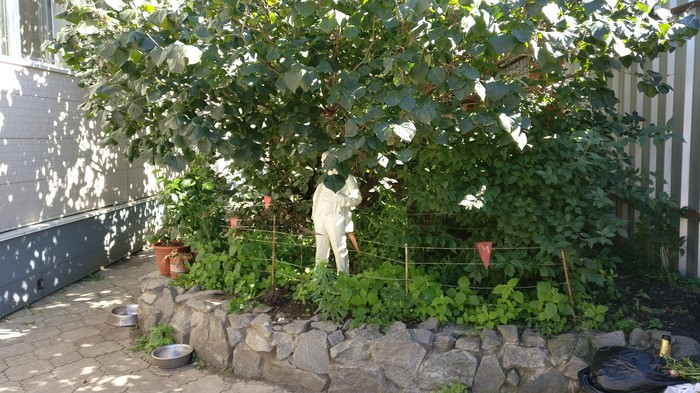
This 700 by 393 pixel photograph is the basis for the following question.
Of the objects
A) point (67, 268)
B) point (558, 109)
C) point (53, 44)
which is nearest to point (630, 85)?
point (558, 109)

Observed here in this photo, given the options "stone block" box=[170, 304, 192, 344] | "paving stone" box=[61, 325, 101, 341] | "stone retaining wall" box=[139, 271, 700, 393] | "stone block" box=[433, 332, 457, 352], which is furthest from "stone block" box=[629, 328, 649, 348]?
"paving stone" box=[61, 325, 101, 341]

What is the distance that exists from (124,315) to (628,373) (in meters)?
4.58

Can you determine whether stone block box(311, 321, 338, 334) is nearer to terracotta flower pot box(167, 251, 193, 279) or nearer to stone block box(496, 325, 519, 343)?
stone block box(496, 325, 519, 343)

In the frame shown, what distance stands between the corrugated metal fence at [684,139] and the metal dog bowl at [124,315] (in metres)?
4.85

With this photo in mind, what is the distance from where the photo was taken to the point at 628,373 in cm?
355

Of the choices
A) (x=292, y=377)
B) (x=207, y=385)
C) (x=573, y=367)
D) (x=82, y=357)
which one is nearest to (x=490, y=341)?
(x=573, y=367)

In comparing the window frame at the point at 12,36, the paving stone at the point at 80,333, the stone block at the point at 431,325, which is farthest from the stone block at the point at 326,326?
the window frame at the point at 12,36

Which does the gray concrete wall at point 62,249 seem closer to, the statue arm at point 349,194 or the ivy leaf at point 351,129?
the statue arm at point 349,194

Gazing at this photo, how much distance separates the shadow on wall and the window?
0.20m

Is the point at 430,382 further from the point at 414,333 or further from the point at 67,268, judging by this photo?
the point at 67,268

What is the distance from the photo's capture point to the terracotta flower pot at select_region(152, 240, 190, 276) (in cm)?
639

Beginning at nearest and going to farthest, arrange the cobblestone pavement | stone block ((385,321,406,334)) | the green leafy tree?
the green leafy tree
stone block ((385,321,406,334))
the cobblestone pavement

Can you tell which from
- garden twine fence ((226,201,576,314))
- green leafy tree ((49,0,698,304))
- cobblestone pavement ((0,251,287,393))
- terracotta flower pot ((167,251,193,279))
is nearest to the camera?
green leafy tree ((49,0,698,304))

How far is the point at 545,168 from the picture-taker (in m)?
4.50
